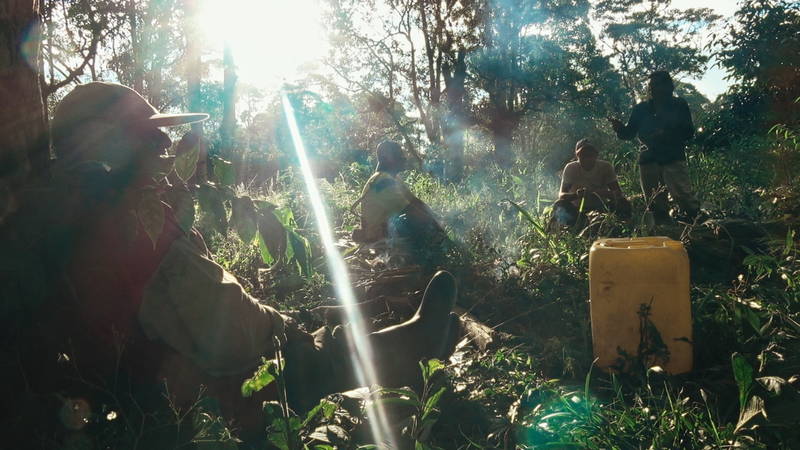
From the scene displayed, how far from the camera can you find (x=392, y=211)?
6.15 m

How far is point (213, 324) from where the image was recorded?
2.23m

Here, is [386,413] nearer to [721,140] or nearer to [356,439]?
[356,439]

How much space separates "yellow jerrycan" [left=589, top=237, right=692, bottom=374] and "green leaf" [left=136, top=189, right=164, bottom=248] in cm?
208

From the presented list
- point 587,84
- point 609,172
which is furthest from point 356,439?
point 587,84

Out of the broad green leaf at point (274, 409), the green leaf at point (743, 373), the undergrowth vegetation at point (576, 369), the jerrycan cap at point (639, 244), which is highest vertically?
the jerrycan cap at point (639, 244)

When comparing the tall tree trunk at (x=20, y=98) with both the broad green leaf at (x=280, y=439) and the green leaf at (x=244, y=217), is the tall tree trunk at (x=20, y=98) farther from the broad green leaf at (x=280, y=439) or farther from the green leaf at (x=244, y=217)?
the broad green leaf at (x=280, y=439)

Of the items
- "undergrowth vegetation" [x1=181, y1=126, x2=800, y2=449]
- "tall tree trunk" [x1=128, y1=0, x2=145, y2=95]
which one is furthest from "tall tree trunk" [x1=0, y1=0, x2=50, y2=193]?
"tall tree trunk" [x1=128, y1=0, x2=145, y2=95]

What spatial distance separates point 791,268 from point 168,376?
3.48m

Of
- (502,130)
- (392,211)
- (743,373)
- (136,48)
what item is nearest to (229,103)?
(136,48)

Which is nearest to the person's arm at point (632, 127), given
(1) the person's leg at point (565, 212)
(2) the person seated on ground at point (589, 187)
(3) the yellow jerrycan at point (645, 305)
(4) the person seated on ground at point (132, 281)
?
(2) the person seated on ground at point (589, 187)

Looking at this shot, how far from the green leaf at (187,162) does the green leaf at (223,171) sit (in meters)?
0.07

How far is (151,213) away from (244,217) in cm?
29

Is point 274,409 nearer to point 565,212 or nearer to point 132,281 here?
point 132,281

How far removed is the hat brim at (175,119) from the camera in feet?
6.65
